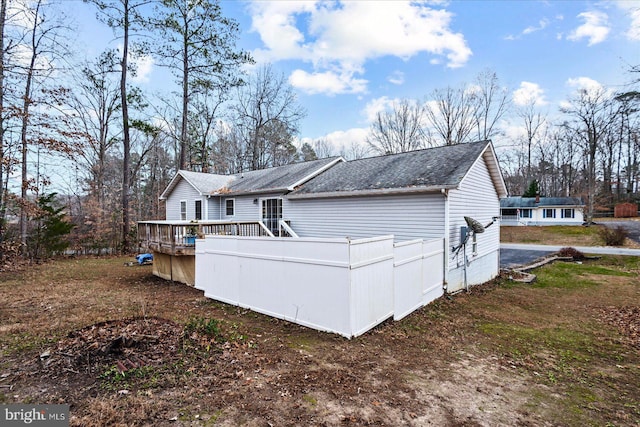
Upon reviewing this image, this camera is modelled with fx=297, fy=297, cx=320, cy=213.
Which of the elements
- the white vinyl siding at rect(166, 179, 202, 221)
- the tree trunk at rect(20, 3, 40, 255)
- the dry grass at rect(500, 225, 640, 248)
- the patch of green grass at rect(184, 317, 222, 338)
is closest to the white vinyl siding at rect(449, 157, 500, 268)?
the patch of green grass at rect(184, 317, 222, 338)

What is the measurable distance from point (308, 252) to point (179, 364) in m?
2.61

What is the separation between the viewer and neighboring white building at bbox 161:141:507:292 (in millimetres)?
8203

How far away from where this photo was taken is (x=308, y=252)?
18.0 feet

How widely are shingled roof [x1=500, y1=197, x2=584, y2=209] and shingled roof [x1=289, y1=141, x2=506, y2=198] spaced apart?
2718cm

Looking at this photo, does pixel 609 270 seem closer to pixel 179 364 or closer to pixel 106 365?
pixel 179 364

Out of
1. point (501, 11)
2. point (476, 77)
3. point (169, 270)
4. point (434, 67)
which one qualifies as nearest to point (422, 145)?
point (476, 77)

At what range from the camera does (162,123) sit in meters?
20.9

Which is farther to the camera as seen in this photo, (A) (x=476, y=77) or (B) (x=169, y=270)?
(A) (x=476, y=77)

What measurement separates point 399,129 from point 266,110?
12530 mm

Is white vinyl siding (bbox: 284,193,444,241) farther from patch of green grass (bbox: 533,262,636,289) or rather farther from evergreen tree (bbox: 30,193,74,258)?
evergreen tree (bbox: 30,193,74,258)

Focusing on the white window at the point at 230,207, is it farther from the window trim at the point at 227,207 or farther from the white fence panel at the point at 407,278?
the white fence panel at the point at 407,278

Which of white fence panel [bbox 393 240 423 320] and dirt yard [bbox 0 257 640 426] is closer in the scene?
dirt yard [bbox 0 257 640 426]

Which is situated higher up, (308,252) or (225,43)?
(225,43)

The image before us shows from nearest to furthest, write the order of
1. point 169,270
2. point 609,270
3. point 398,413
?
1. point 398,413
2. point 169,270
3. point 609,270
